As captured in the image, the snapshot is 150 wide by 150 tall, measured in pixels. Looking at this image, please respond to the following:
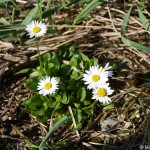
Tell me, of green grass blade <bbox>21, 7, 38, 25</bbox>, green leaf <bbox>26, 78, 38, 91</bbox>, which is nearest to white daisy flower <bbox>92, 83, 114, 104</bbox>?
green leaf <bbox>26, 78, 38, 91</bbox>

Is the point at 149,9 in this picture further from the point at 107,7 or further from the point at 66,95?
the point at 66,95

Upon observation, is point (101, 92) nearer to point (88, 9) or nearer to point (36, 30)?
point (36, 30)

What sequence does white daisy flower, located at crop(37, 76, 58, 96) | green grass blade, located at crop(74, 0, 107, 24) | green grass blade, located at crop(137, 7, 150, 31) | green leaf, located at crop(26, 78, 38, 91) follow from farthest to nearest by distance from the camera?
green grass blade, located at crop(74, 0, 107, 24), green grass blade, located at crop(137, 7, 150, 31), green leaf, located at crop(26, 78, 38, 91), white daisy flower, located at crop(37, 76, 58, 96)

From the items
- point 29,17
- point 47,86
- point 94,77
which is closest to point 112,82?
point 94,77

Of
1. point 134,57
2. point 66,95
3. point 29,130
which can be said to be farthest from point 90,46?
point 29,130

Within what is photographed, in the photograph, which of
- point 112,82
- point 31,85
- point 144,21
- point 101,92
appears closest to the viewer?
point 101,92

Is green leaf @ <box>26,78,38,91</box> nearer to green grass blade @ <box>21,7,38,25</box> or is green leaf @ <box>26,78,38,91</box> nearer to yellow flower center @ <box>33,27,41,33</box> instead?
yellow flower center @ <box>33,27,41,33</box>

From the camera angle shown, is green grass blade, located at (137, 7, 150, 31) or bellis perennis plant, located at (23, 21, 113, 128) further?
green grass blade, located at (137, 7, 150, 31)

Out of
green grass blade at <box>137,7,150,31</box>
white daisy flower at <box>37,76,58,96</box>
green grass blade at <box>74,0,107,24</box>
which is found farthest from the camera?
green grass blade at <box>74,0,107,24</box>
